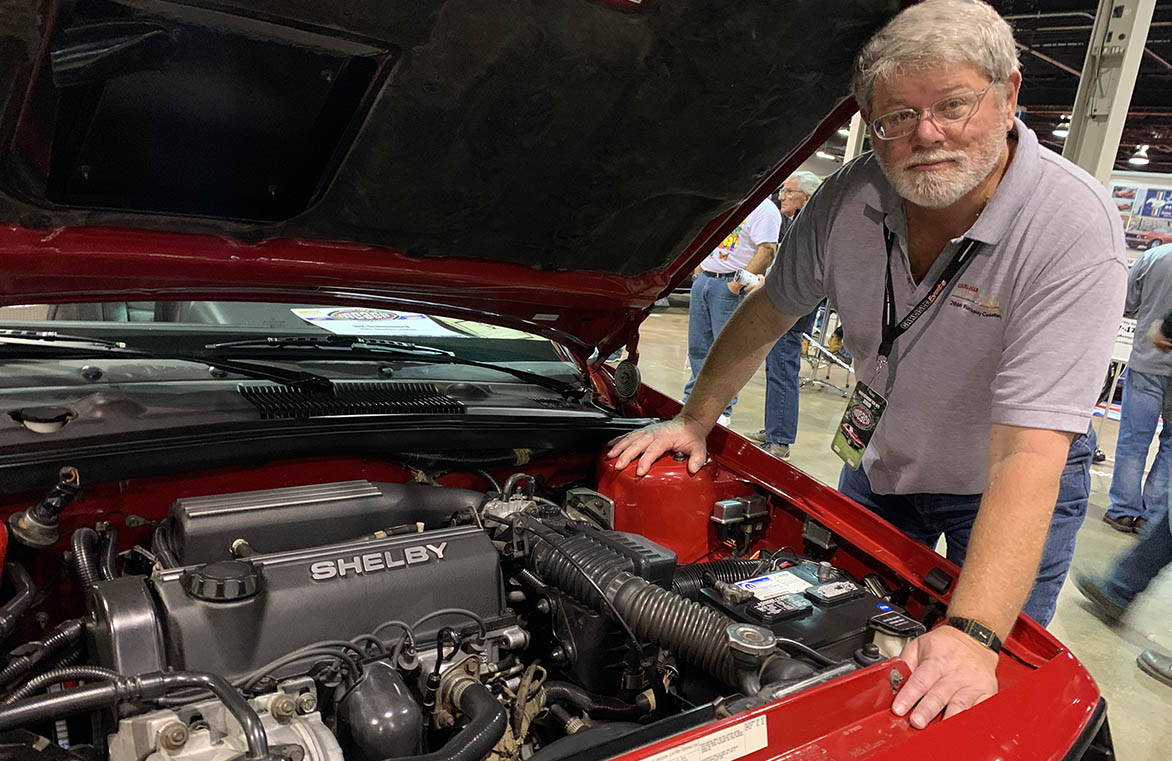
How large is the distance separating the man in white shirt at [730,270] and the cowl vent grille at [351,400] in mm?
3272

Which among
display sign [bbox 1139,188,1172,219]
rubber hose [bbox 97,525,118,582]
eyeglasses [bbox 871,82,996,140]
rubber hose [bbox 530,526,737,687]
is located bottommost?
rubber hose [bbox 530,526,737,687]

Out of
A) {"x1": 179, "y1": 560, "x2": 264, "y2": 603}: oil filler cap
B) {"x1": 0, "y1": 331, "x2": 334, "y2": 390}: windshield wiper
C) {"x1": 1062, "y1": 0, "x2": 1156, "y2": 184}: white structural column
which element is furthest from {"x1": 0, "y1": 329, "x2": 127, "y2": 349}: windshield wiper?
{"x1": 1062, "y1": 0, "x2": 1156, "y2": 184}: white structural column

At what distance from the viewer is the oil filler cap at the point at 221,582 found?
3.49 ft

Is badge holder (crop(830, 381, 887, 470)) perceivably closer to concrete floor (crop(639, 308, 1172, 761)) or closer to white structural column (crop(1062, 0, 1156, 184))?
concrete floor (crop(639, 308, 1172, 761))

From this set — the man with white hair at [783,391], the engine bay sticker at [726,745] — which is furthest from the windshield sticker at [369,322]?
the man with white hair at [783,391]

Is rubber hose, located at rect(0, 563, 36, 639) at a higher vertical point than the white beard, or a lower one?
lower

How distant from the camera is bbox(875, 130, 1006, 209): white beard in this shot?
1481 millimetres

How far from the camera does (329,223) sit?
4.94 feet

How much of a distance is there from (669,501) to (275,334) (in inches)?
40.3

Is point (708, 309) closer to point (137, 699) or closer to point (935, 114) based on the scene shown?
point (935, 114)

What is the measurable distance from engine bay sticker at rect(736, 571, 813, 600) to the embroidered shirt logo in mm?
653

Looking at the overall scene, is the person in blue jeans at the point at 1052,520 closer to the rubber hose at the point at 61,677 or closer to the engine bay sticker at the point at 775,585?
the engine bay sticker at the point at 775,585

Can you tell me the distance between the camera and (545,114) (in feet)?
4.69

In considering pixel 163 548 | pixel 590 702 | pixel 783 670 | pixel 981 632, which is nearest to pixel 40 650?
pixel 163 548
